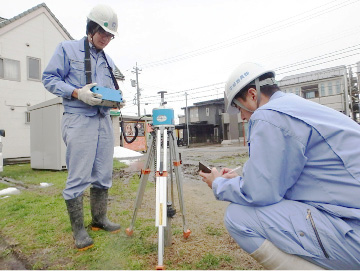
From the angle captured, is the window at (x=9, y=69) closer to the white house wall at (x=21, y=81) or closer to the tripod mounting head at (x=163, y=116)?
the white house wall at (x=21, y=81)

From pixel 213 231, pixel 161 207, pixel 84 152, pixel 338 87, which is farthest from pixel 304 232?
pixel 338 87

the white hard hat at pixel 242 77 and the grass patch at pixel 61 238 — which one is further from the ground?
the white hard hat at pixel 242 77

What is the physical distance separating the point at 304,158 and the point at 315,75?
3119 cm

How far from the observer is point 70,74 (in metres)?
2.50

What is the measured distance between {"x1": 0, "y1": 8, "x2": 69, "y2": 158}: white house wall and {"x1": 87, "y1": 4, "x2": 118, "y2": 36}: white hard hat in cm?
1154

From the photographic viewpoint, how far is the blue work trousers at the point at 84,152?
2.31 metres

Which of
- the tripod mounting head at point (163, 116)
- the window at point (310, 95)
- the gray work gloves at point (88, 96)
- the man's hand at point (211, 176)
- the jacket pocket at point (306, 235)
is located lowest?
the jacket pocket at point (306, 235)

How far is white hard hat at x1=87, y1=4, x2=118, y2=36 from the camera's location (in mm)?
2379

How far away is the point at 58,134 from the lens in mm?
7613

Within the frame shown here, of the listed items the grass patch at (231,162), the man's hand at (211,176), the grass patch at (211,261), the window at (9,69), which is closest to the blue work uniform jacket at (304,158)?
the man's hand at (211,176)

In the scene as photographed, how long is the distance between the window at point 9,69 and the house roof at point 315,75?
79.0 feet

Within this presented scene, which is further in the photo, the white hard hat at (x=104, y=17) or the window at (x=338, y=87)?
the window at (x=338, y=87)

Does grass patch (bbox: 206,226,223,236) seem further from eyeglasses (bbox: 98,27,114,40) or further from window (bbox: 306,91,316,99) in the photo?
window (bbox: 306,91,316,99)

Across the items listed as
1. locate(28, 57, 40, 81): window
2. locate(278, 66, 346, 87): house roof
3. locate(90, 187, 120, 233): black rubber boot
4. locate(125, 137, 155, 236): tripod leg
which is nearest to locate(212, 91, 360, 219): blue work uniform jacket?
locate(125, 137, 155, 236): tripod leg
